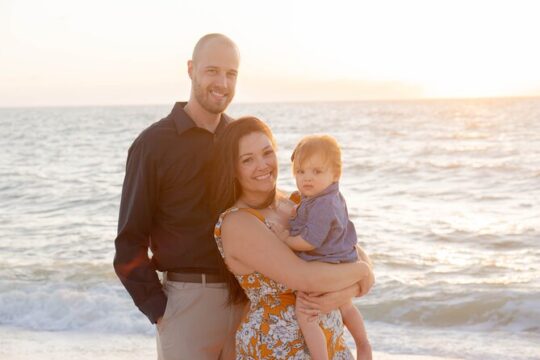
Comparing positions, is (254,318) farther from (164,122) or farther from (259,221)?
(164,122)

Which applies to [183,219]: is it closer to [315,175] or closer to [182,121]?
[182,121]

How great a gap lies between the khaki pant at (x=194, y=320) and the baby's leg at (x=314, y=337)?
22.8 inches

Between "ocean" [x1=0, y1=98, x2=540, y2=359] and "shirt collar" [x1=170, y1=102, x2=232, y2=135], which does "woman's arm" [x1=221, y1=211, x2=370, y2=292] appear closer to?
"shirt collar" [x1=170, y1=102, x2=232, y2=135]

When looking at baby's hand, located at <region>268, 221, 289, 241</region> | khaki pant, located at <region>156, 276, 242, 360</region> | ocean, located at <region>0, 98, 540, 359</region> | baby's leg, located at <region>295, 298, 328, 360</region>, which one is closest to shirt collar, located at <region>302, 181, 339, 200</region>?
baby's hand, located at <region>268, 221, 289, 241</region>

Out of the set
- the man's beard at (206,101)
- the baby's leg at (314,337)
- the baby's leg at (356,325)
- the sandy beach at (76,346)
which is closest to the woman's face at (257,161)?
the man's beard at (206,101)

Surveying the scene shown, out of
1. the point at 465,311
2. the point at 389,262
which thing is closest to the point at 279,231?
the point at 465,311

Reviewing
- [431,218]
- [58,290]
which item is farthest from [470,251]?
[58,290]

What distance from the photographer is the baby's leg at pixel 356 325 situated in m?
3.41

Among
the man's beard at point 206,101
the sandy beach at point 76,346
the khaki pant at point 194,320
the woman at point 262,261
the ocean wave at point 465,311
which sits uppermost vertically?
the man's beard at point 206,101

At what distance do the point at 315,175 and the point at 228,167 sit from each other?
38 centimetres

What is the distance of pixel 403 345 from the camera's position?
22.5 feet

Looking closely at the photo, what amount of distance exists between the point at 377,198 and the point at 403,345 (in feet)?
28.6

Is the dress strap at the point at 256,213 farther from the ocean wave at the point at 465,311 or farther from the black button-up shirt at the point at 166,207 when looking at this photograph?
the ocean wave at the point at 465,311

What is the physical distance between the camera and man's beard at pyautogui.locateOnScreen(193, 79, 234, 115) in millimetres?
3506
